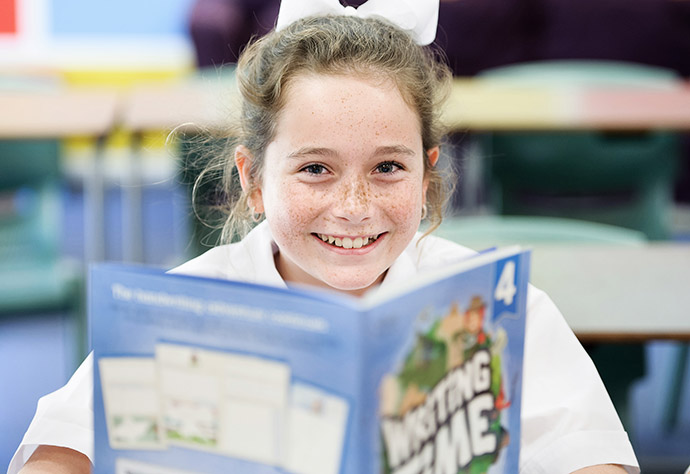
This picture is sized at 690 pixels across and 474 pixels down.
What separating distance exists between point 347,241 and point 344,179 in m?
0.06

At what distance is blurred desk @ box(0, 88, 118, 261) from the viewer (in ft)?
7.83

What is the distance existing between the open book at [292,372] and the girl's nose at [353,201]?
232 mm

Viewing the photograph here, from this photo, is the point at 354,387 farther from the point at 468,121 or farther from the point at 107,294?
the point at 468,121

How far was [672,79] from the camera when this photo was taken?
3.32m

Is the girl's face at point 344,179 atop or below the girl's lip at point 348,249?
atop

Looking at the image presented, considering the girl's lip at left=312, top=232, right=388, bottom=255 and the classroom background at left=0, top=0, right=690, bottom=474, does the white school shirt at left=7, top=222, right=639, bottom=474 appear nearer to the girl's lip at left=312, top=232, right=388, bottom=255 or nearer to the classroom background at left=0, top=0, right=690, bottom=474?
the girl's lip at left=312, top=232, right=388, bottom=255

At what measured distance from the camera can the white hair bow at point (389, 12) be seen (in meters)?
1.03

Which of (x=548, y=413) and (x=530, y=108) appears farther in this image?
(x=530, y=108)

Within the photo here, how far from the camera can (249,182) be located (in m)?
1.05

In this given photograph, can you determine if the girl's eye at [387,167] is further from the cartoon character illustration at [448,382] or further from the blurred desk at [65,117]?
the blurred desk at [65,117]

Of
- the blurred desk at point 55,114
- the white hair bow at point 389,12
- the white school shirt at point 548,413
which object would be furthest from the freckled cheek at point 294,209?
the blurred desk at point 55,114

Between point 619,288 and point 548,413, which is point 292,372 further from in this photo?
point 619,288

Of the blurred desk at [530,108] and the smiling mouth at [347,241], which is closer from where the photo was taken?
the smiling mouth at [347,241]

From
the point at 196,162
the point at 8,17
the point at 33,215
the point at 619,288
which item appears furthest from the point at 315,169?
the point at 8,17
